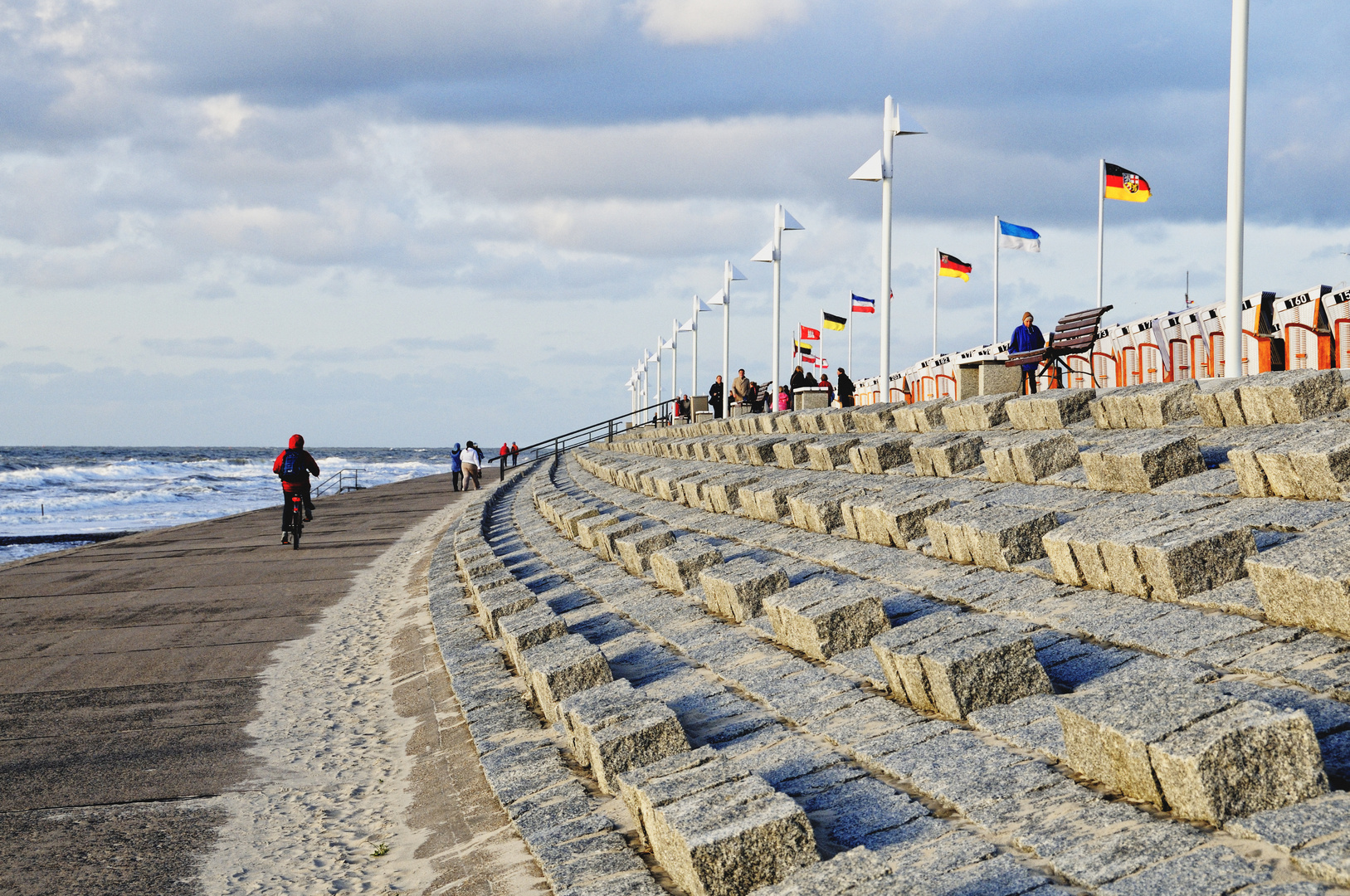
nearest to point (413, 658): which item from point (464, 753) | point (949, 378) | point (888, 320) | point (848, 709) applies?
point (464, 753)

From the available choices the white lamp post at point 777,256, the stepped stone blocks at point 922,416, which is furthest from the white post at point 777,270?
the stepped stone blocks at point 922,416

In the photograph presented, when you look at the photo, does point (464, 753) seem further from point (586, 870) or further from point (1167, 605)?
point (1167, 605)

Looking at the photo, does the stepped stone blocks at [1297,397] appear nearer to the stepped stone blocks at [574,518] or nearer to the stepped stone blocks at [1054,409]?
the stepped stone blocks at [1054,409]

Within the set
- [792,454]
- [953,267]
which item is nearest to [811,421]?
[792,454]

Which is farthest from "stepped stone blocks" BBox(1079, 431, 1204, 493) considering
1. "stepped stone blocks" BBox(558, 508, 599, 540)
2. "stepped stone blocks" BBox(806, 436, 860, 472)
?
"stepped stone blocks" BBox(558, 508, 599, 540)

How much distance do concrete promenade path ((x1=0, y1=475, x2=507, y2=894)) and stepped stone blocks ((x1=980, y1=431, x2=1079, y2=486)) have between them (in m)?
5.01

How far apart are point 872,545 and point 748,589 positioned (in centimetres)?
122

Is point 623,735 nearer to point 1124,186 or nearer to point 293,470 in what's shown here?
point 293,470

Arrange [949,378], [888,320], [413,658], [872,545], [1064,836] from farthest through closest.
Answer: [949,378], [888,320], [413,658], [872,545], [1064,836]

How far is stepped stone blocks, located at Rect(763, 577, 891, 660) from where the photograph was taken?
225 inches

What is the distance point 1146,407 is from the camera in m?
8.20

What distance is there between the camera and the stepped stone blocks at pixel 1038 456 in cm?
770

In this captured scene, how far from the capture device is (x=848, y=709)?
197 inches

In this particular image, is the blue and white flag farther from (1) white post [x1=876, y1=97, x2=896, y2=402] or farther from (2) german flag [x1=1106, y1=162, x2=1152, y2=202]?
(1) white post [x1=876, y1=97, x2=896, y2=402]
